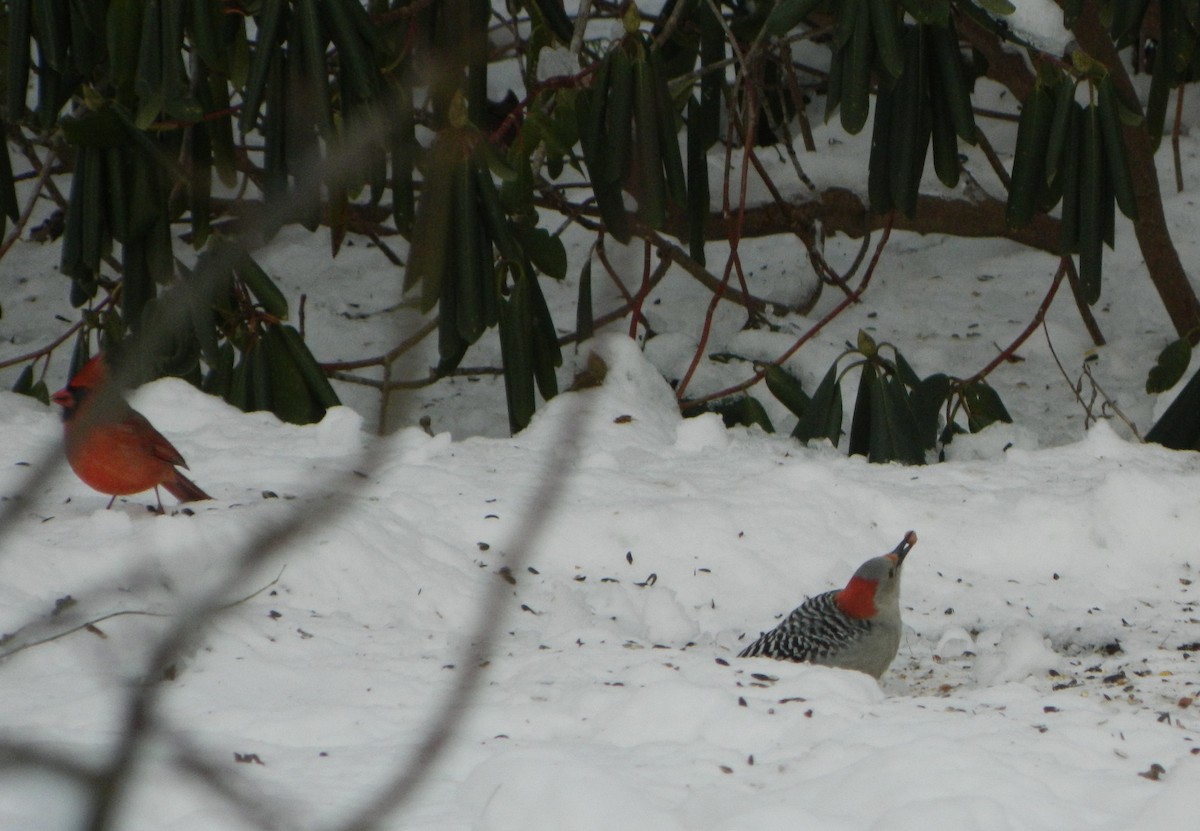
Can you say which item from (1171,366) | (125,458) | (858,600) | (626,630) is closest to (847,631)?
(858,600)

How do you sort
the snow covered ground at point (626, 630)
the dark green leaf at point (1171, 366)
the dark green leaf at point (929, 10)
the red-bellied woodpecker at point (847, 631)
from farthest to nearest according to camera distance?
the dark green leaf at point (1171, 366) < the dark green leaf at point (929, 10) < the red-bellied woodpecker at point (847, 631) < the snow covered ground at point (626, 630)

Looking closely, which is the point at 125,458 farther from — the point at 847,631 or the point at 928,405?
the point at 928,405

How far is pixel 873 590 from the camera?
237 cm

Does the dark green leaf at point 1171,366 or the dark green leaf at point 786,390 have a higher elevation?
the dark green leaf at point 1171,366

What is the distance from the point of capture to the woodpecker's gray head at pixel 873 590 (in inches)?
91.4

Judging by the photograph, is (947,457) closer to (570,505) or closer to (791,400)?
(791,400)

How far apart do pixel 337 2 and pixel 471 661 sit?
2.63m

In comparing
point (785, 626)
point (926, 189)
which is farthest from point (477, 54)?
point (926, 189)

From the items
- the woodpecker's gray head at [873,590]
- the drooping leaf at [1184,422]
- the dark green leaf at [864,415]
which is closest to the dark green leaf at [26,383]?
the dark green leaf at [864,415]

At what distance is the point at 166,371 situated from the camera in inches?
166

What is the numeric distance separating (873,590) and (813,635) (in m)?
0.12

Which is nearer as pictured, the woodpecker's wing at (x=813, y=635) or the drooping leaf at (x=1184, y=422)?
the woodpecker's wing at (x=813, y=635)

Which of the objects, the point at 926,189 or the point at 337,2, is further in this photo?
the point at 926,189

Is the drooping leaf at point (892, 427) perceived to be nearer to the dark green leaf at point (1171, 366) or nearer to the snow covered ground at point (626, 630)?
the snow covered ground at point (626, 630)
